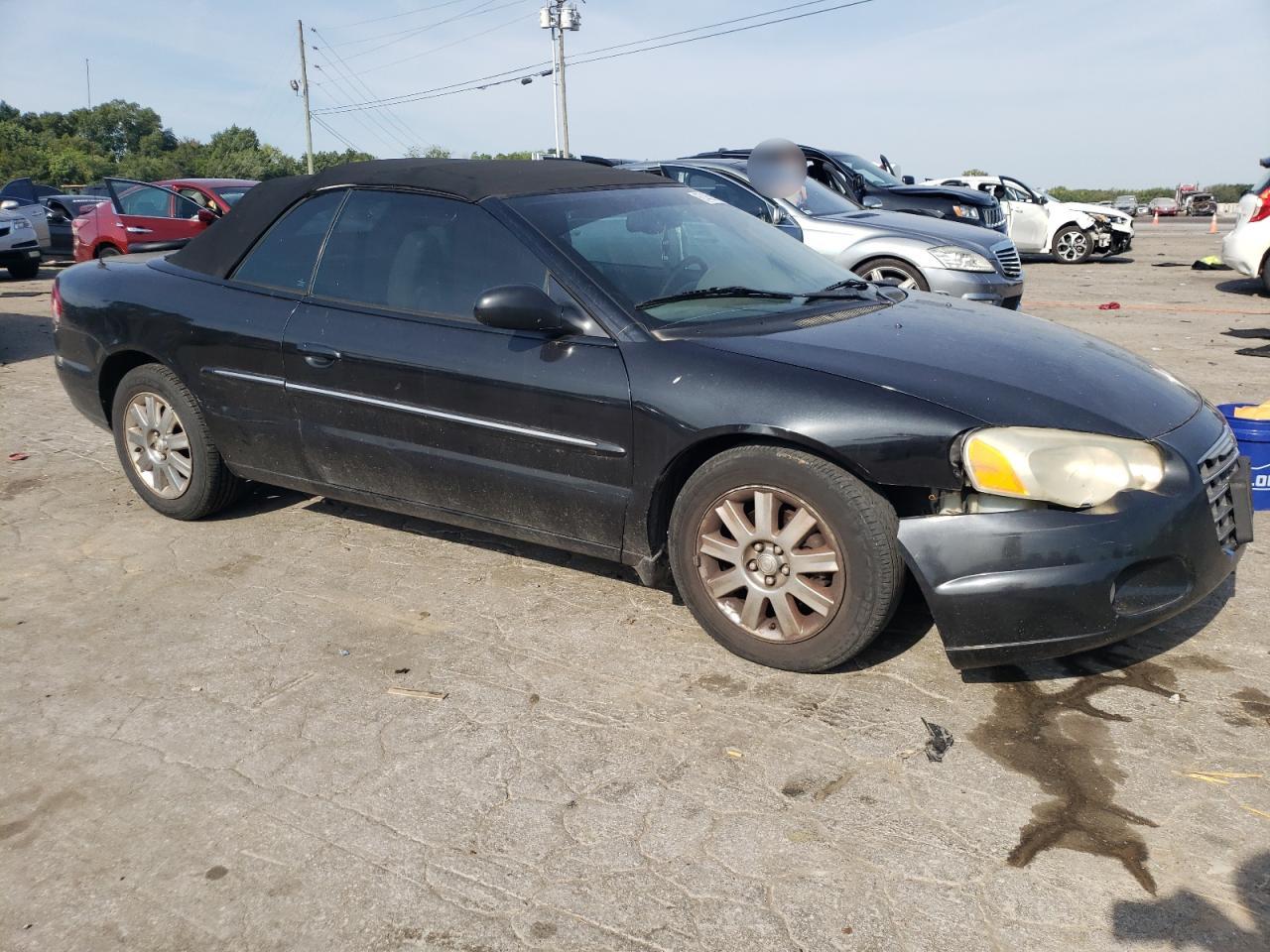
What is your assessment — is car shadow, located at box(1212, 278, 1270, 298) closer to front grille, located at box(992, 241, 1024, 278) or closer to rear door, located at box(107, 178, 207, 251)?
front grille, located at box(992, 241, 1024, 278)

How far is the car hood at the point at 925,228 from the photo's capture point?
9.37m

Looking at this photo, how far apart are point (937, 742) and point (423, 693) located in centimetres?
158

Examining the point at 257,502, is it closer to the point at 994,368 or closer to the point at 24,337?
the point at 994,368

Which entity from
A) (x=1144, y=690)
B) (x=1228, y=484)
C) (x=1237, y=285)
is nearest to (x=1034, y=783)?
(x=1144, y=690)

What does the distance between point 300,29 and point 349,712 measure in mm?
61418

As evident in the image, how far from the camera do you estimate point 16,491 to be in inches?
227

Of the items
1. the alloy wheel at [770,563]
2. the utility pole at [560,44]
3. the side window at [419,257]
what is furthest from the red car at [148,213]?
the utility pole at [560,44]

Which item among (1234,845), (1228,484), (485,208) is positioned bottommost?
(1234,845)

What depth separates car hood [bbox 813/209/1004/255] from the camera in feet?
30.7

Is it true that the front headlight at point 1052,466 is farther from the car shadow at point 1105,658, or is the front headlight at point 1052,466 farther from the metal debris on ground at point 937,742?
the metal debris on ground at point 937,742

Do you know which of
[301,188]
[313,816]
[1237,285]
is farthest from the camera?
[1237,285]

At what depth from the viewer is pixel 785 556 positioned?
3.40 m

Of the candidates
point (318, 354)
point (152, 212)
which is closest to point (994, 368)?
point (318, 354)

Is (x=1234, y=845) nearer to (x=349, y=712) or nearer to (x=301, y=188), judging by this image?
(x=349, y=712)
